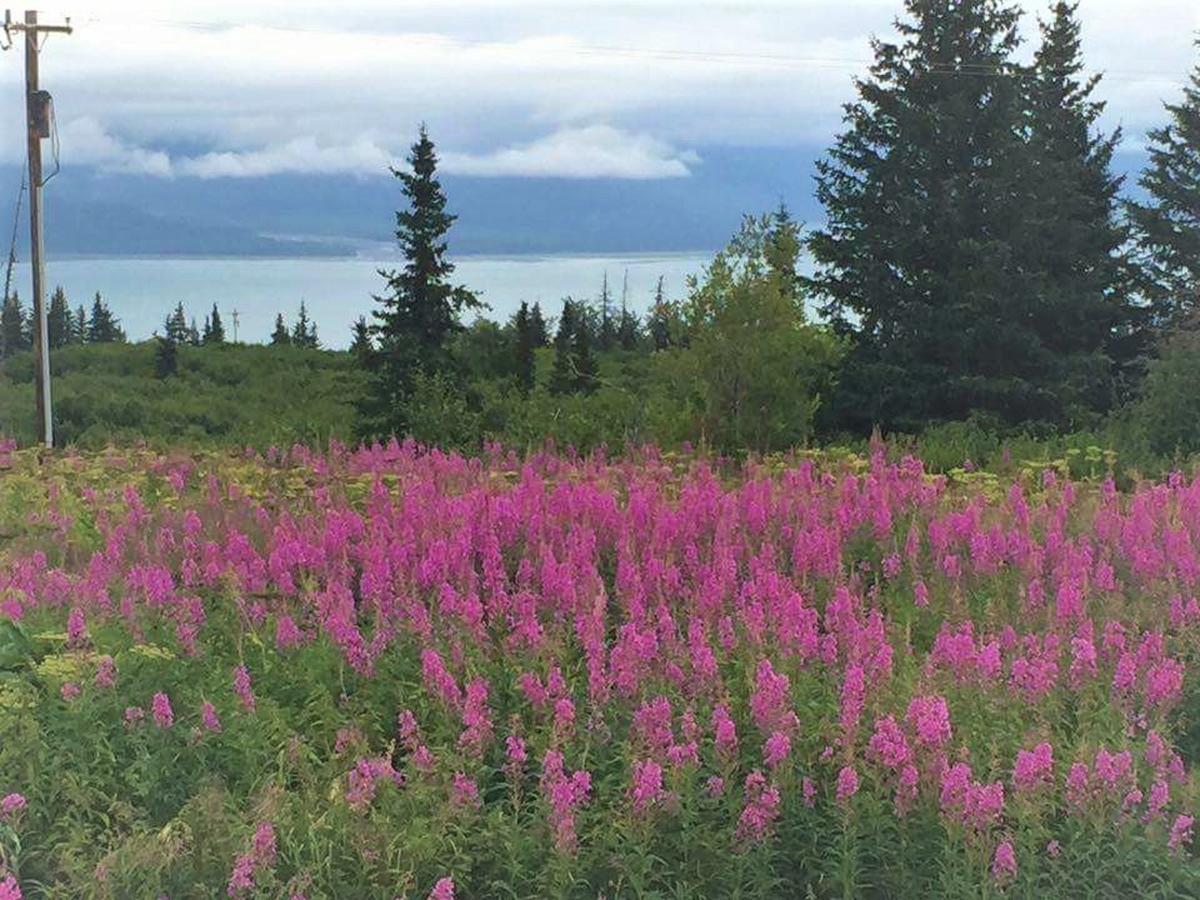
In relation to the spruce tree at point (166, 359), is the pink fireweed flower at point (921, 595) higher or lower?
lower

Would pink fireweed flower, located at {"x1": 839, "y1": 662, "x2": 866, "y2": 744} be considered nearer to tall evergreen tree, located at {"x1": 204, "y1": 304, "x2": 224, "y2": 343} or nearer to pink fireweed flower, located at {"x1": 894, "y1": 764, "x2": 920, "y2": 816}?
pink fireweed flower, located at {"x1": 894, "y1": 764, "x2": 920, "y2": 816}

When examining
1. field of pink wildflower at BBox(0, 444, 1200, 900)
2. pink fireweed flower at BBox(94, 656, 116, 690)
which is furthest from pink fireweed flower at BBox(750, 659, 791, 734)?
pink fireweed flower at BBox(94, 656, 116, 690)

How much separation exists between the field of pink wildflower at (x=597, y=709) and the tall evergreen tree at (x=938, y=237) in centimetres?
2055

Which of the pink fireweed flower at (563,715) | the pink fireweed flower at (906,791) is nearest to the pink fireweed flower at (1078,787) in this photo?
the pink fireweed flower at (906,791)

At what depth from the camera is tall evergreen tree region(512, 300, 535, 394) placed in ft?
141

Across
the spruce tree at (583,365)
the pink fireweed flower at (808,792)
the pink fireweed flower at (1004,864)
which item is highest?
the spruce tree at (583,365)

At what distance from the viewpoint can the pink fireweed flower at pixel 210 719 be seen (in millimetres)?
4652

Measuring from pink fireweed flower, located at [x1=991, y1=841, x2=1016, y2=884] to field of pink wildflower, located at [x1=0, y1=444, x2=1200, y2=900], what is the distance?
2cm

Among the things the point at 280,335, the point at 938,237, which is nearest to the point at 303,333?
the point at 280,335

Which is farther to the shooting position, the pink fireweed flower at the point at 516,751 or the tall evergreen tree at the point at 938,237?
the tall evergreen tree at the point at 938,237

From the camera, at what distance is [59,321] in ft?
177

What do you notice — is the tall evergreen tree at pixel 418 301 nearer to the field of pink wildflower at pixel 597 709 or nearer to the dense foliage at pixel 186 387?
the dense foliage at pixel 186 387

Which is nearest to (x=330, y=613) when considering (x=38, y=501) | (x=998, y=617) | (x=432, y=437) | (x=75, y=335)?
(x=998, y=617)

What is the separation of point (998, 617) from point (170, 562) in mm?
4212
